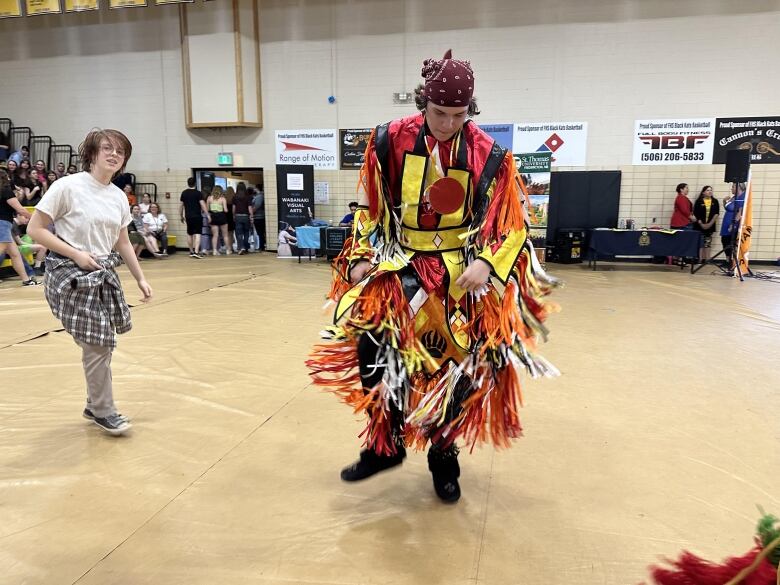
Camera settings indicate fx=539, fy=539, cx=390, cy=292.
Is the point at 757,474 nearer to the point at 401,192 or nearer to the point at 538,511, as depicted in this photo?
the point at 538,511

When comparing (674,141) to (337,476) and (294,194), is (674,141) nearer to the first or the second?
(294,194)

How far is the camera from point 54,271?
8.12ft

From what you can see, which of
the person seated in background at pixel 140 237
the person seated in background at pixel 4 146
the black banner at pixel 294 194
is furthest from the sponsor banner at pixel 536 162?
the person seated in background at pixel 4 146

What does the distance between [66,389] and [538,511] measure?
2845 mm

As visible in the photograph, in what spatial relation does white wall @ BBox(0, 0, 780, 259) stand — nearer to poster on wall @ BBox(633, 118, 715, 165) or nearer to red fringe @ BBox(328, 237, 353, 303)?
poster on wall @ BBox(633, 118, 715, 165)

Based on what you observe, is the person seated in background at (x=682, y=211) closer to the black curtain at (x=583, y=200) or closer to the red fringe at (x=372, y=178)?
the black curtain at (x=583, y=200)

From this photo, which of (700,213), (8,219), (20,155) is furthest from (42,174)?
(700,213)

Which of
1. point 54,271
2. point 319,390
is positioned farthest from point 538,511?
point 54,271

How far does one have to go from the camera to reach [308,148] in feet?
36.1

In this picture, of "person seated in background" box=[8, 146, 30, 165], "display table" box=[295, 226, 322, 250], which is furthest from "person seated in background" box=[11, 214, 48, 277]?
"display table" box=[295, 226, 322, 250]

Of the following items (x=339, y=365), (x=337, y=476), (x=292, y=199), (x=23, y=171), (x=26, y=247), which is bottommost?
(x=337, y=476)

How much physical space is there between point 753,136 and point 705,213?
1587 millimetres

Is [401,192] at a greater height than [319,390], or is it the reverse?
[401,192]

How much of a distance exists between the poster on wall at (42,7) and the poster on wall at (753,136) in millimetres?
12315
